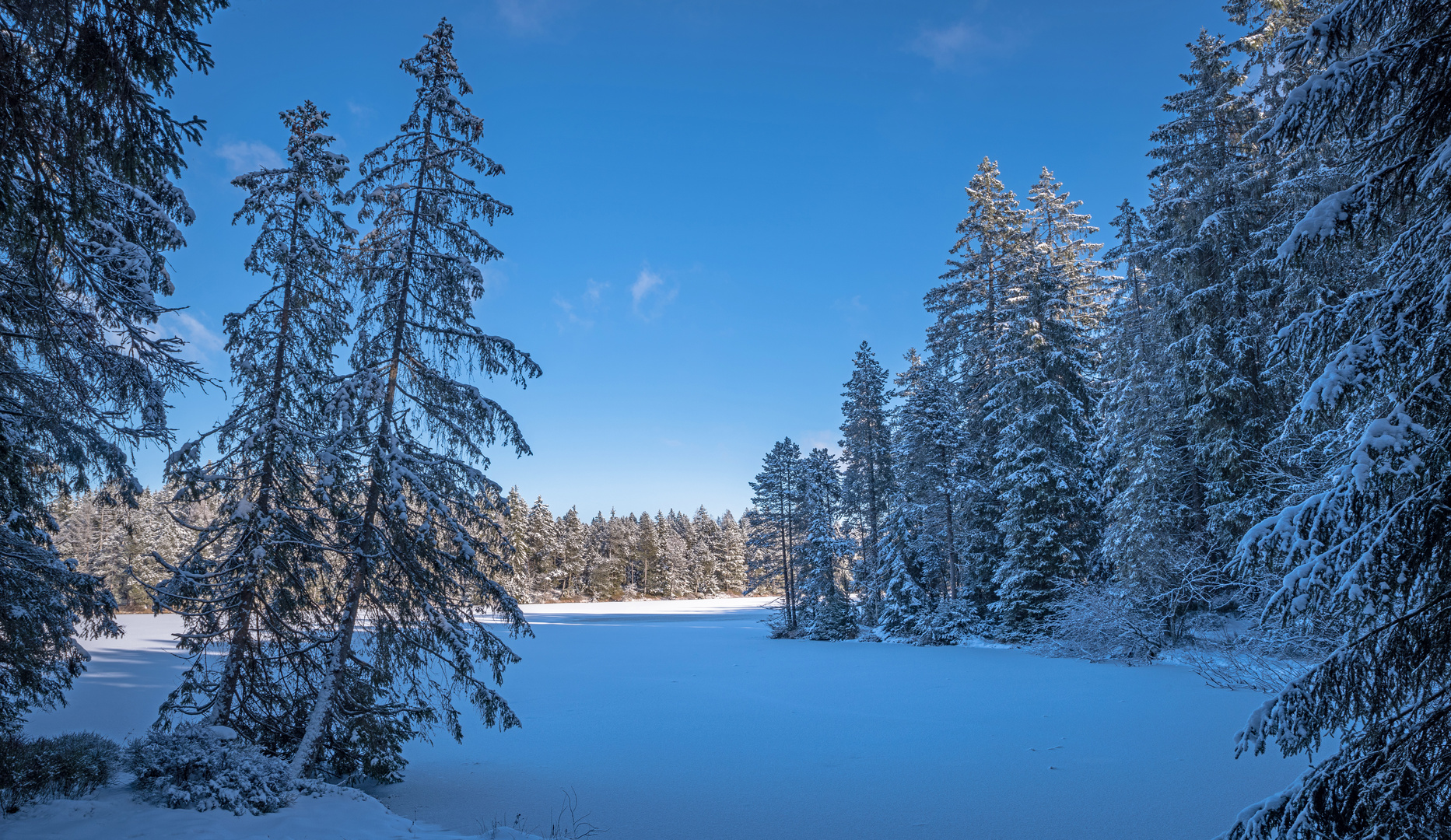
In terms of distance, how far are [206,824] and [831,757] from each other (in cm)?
739

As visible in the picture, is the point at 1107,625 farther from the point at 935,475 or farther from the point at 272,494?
the point at 272,494

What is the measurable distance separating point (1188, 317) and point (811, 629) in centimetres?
2156

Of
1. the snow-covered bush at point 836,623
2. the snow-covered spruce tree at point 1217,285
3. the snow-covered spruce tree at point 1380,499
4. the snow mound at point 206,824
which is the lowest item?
the snow-covered bush at point 836,623

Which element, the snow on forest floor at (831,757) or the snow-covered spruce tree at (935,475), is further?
the snow-covered spruce tree at (935,475)

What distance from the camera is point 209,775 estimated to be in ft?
22.3

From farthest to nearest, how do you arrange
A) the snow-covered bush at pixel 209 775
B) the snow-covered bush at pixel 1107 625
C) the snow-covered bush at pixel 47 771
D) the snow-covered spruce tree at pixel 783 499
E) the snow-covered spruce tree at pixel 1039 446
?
1. the snow-covered spruce tree at pixel 783 499
2. the snow-covered spruce tree at pixel 1039 446
3. the snow-covered bush at pixel 1107 625
4. the snow-covered bush at pixel 209 775
5. the snow-covered bush at pixel 47 771

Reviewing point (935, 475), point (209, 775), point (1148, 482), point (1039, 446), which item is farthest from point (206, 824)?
point (935, 475)

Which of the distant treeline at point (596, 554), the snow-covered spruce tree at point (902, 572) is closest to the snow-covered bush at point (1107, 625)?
the snow-covered spruce tree at point (902, 572)

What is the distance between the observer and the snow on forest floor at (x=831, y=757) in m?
6.83

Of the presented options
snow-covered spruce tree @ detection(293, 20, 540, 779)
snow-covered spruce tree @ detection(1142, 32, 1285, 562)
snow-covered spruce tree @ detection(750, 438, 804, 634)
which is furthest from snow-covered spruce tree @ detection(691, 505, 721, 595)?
snow-covered spruce tree @ detection(293, 20, 540, 779)

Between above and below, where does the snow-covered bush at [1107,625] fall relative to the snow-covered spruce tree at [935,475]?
below

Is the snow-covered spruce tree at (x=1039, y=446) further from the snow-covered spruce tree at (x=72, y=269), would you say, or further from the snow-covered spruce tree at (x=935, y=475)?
the snow-covered spruce tree at (x=72, y=269)

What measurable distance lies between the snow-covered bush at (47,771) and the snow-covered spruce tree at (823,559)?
26.8 meters

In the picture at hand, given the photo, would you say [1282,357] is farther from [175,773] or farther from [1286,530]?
[175,773]
